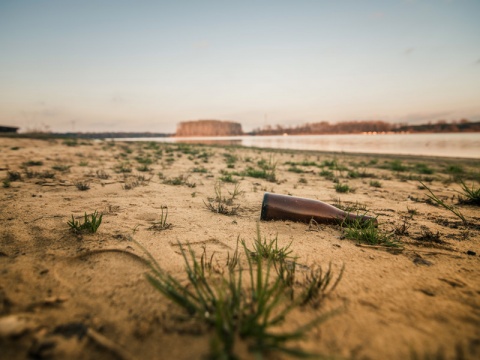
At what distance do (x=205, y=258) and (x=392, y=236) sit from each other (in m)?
1.69

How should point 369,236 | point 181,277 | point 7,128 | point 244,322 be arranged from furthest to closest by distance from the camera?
point 7,128 → point 369,236 → point 181,277 → point 244,322

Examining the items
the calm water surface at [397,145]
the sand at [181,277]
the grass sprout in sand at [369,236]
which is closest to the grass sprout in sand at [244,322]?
the sand at [181,277]

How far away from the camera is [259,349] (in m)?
0.77

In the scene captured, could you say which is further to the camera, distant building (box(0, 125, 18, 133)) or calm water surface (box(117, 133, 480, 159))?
distant building (box(0, 125, 18, 133))

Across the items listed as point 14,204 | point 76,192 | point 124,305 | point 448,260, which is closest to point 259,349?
point 124,305

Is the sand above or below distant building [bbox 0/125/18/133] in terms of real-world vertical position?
below

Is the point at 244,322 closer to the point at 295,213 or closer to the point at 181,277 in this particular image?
the point at 181,277

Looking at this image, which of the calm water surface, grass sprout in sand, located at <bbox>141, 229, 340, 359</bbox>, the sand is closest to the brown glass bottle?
→ the sand

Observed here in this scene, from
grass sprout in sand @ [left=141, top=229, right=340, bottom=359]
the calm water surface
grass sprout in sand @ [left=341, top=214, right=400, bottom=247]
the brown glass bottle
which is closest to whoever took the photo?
grass sprout in sand @ [left=141, top=229, right=340, bottom=359]

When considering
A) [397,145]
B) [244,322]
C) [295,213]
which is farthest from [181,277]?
[397,145]

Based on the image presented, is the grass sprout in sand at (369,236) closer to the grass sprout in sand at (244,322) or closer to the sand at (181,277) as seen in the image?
the sand at (181,277)

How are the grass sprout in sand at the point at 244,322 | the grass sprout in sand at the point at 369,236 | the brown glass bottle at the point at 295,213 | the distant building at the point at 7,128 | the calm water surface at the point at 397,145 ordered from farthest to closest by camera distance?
the distant building at the point at 7,128, the calm water surface at the point at 397,145, the brown glass bottle at the point at 295,213, the grass sprout in sand at the point at 369,236, the grass sprout in sand at the point at 244,322

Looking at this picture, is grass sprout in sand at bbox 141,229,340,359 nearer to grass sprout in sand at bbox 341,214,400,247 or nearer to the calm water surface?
grass sprout in sand at bbox 341,214,400,247

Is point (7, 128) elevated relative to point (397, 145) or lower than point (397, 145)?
elevated
